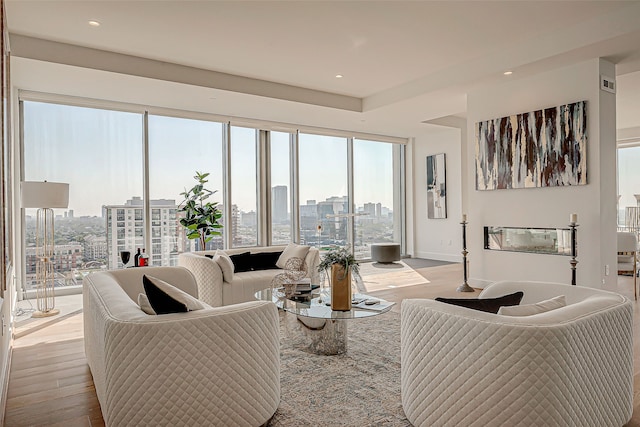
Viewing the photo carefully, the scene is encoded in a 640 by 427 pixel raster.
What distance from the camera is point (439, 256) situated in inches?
368

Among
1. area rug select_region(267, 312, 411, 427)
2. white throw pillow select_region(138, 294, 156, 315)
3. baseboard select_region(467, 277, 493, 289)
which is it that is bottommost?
area rug select_region(267, 312, 411, 427)

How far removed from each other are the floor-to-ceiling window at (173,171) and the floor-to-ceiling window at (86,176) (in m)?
0.21

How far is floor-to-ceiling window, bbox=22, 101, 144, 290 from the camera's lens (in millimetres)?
5664

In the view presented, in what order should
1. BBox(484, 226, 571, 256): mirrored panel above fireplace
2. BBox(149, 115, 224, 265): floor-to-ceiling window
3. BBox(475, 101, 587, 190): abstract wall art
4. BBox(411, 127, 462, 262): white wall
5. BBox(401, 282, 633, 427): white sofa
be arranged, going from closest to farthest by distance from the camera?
1. BBox(401, 282, 633, 427): white sofa
2. BBox(475, 101, 587, 190): abstract wall art
3. BBox(484, 226, 571, 256): mirrored panel above fireplace
4. BBox(149, 115, 224, 265): floor-to-ceiling window
5. BBox(411, 127, 462, 262): white wall

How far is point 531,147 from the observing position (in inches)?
209

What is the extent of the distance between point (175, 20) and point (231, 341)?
3.28 metres

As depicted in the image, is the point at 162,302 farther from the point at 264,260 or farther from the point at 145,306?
the point at 264,260

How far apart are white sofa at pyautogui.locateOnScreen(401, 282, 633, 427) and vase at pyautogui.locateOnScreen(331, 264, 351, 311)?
1031 millimetres

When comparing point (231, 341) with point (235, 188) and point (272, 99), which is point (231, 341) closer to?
point (272, 99)

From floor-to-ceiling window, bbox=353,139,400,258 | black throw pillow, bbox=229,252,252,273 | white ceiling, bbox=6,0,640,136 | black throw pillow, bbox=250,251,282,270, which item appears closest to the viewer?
white ceiling, bbox=6,0,640,136

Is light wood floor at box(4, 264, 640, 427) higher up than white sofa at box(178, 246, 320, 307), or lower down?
lower down

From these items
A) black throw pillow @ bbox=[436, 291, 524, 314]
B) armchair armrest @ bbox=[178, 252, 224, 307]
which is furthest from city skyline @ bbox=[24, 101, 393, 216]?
black throw pillow @ bbox=[436, 291, 524, 314]

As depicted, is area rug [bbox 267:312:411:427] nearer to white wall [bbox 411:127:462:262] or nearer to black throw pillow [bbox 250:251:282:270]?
black throw pillow [bbox 250:251:282:270]

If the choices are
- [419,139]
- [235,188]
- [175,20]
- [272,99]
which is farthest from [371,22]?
[419,139]
